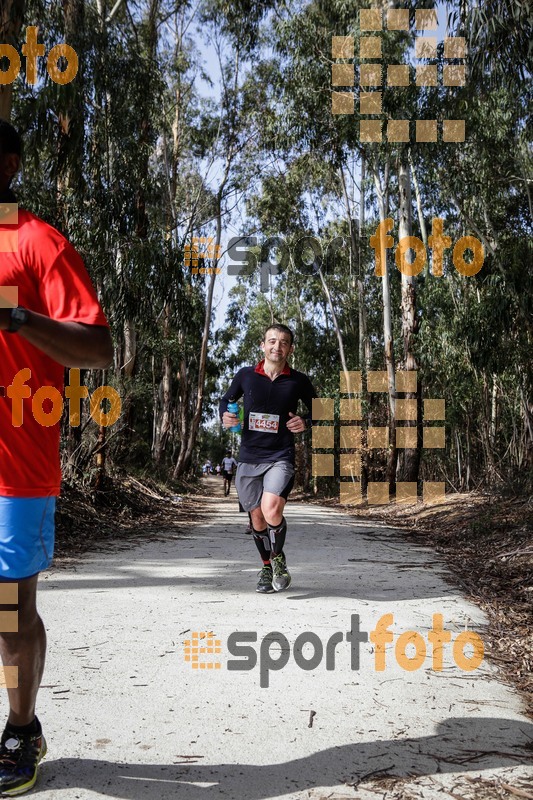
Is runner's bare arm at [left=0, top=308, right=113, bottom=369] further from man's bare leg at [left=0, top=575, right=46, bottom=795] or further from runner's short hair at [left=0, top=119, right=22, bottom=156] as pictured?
man's bare leg at [left=0, top=575, right=46, bottom=795]

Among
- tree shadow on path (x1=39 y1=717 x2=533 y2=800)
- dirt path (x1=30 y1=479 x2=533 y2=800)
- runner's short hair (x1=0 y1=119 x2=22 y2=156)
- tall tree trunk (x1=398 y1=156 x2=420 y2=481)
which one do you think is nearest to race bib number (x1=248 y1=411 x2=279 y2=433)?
dirt path (x1=30 y1=479 x2=533 y2=800)

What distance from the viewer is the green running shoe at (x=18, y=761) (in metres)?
2.30

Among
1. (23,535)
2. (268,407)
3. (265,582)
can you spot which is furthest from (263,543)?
(23,535)

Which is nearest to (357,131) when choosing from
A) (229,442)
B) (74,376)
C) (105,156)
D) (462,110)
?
(462,110)

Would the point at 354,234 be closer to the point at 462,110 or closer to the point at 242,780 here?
the point at 462,110

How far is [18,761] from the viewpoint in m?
2.33

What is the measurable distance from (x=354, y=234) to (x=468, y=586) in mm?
22767

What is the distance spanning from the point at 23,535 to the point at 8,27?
22.6 ft

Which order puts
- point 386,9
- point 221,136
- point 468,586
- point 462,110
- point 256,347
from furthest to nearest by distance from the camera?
1. point 256,347
2. point 221,136
3. point 386,9
4. point 462,110
5. point 468,586

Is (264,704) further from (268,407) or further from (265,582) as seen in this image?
Result: (268,407)

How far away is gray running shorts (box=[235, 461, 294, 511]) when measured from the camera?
5.79 meters

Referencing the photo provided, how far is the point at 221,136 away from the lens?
85.7ft

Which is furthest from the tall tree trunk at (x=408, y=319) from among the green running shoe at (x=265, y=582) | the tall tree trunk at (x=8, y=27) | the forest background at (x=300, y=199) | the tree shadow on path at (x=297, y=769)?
the tree shadow on path at (x=297, y=769)

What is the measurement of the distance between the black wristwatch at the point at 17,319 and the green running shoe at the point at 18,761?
1.22 metres
